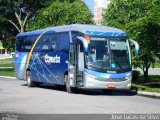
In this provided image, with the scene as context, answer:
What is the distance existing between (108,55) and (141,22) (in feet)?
15.9

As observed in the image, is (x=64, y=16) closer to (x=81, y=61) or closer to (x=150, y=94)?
(x=81, y=61)

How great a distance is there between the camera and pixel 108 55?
21.9 metres

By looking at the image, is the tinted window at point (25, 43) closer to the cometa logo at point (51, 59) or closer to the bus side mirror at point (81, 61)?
the cometa logo at point (51, 59)

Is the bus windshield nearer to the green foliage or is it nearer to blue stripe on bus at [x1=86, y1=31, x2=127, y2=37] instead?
blue stripe on bus at [x1=86, y1=31, x2=127, y2=37]

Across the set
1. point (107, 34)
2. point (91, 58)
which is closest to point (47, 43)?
point (107, 34)

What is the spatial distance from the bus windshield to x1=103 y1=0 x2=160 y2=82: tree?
345 centimetres

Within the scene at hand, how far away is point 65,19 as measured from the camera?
4406 centimetres

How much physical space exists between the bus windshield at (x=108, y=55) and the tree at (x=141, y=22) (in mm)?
3455

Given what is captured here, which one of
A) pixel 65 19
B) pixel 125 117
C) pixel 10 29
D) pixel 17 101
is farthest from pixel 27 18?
pixel 125 117

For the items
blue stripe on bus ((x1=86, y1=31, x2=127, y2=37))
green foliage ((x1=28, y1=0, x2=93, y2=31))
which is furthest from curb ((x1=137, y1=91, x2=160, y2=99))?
green foliage ((x1=28, y1=0, x2=93, y2=31))

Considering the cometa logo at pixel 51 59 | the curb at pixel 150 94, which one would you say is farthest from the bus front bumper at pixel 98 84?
the cometa logo at pixel 51 59

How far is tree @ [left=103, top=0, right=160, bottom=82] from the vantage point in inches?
1019

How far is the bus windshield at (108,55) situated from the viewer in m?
21.8

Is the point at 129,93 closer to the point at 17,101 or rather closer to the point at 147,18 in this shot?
the point at 147,18
